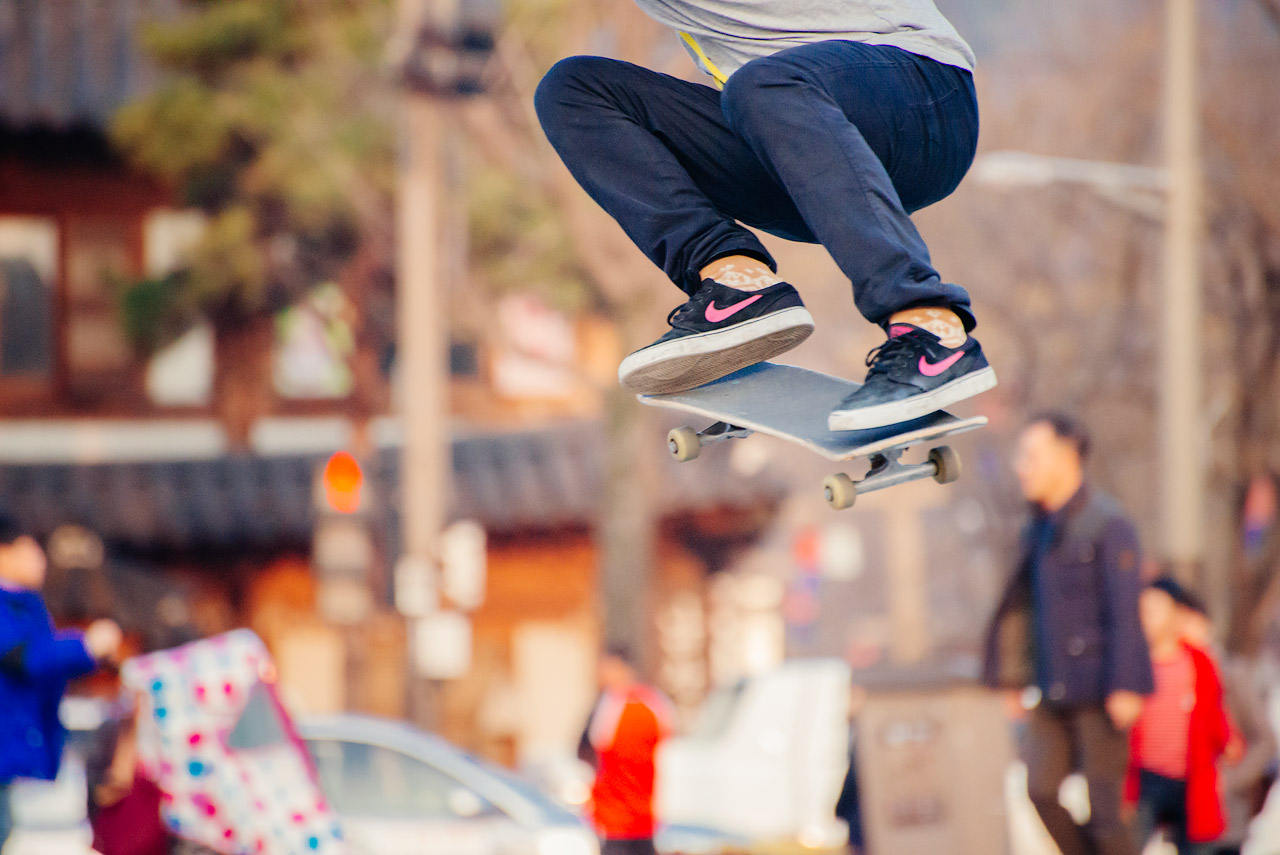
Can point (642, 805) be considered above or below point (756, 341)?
below

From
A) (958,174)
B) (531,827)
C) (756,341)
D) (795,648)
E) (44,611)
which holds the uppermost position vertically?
(958,174)

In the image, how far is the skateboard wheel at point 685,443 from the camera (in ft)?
11.1

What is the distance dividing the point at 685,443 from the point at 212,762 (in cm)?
311

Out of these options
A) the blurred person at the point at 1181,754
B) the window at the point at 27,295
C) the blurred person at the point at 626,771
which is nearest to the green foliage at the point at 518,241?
the window at the point at 27,295

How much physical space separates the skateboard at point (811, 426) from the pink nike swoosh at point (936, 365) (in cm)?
9

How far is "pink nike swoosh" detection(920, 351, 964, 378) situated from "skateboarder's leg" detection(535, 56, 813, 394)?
0.29 metres

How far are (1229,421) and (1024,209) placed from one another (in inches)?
175

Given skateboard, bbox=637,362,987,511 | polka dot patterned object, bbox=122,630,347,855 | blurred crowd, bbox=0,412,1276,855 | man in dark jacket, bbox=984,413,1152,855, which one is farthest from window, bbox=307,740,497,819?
skateboard, bbox=637,362,987,511

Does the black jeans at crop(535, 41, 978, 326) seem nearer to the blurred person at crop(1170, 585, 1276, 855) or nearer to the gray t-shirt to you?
the gray t-shirt

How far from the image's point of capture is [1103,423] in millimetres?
23188

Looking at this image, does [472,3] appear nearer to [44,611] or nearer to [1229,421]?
[44,611]

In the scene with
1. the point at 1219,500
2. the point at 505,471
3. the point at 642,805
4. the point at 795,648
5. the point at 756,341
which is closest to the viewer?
the point at 756,341

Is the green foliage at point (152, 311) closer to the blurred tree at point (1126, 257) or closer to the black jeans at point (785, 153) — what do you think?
the blurred tree at point (1126, 257)

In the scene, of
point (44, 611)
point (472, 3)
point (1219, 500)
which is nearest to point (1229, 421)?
point (1219, 500)
